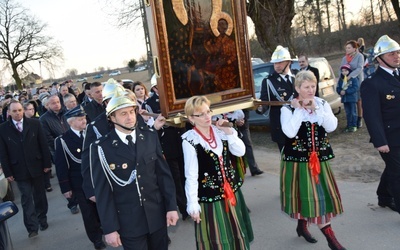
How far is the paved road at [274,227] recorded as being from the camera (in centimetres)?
382

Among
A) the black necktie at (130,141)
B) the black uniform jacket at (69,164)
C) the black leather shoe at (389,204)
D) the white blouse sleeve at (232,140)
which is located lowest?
the black leather shoe at (389,204)

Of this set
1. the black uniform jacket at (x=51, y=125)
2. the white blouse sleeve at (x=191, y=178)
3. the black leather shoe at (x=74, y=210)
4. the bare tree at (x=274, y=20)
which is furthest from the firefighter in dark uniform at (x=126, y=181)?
the bare tree at (x=274, y=20)

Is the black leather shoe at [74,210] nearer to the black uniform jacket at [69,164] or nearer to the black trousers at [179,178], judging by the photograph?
the black uniform jacket at [69,164]

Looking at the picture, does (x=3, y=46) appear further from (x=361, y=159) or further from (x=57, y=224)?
(x=361, y=159)

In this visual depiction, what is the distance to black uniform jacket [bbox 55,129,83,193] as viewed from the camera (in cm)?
450

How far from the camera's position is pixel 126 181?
9.24 ft

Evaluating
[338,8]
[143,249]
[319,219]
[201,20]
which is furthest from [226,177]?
[338,8]

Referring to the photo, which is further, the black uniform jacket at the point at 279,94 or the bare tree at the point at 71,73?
the bare tree at the point at 71,73

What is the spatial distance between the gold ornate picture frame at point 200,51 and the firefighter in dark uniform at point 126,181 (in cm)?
58

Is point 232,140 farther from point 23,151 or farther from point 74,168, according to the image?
point 23,151

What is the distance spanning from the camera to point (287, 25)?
43.8ft

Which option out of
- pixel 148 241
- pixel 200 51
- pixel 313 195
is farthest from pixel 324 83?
pixel 148 241

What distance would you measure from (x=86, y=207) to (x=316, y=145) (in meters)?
2.78

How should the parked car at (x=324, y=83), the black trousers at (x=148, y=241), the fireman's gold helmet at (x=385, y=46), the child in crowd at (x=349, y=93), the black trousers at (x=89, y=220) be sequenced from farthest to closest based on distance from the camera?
the parked car at (x=324, y=83) < the child in crowd at (x=349, y=93) < the black trousers at (x=89, y=220) < the fireman's gold helmet at (x=385, y=46) < the black trousers at (x=148, y=241)
